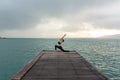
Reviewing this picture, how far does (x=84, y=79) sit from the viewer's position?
46.8ft

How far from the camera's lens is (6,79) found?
3197cm

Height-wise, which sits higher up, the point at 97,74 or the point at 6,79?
the point at 97,74

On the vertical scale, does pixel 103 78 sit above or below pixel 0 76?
above

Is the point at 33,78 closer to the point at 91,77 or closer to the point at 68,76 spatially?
the point at 68,76

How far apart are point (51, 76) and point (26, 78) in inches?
61.7

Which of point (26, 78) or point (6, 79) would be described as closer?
point (26, 78)

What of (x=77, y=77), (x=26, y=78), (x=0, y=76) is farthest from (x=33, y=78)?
(x=0, y=76)

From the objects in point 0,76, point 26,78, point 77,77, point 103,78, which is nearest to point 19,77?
point 26,78

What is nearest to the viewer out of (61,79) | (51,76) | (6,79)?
(61,79)

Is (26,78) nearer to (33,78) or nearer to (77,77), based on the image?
(33,78)

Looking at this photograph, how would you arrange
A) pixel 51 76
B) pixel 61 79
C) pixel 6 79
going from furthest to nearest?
1. pixel 6 79
2. pixel 51 76
3. pixel 61 79

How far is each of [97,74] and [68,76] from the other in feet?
6.94

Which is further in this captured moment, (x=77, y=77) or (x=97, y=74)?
(x=97, y=74)

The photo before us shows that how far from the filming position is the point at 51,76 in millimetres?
15117
